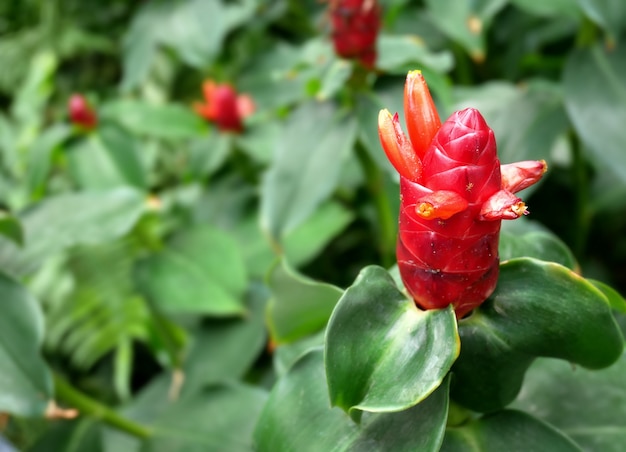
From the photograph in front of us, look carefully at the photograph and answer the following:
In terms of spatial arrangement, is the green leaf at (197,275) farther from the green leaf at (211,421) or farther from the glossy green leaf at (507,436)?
the glossy green leaf at (507,436)

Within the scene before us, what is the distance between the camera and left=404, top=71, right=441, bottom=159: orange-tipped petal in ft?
1.32

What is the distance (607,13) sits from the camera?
85 cm

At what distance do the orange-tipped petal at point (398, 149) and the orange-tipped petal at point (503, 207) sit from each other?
0.15 ft

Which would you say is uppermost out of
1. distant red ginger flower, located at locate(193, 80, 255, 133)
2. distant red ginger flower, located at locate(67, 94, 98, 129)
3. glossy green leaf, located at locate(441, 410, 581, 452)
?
distant red ginger flower, located at locate(67, 94, 98, 129)

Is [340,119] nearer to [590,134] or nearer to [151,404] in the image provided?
[590,134]

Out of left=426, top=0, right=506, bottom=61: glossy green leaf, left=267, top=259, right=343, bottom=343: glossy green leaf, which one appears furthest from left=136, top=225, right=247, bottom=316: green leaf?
left=426, top=0, right=506, bottom=61: glossy green leaf

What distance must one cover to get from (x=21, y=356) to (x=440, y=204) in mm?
519

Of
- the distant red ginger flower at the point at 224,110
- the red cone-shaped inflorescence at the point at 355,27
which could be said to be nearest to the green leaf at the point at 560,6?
the red cone-shaped inflorescence at the point at 355,27

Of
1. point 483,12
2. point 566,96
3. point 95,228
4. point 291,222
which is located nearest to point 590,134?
point 566,96

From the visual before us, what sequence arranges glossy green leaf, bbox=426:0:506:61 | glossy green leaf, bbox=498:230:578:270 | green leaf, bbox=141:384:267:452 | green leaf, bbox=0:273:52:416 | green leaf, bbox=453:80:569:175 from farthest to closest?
glossy green leaf, bbox=426:0:506:61 < green leaf, bbox=453:80:569:175 < green leaf, bbox=141:384:267:452 < green leaf, bbox=0:273:52:416 < glossy green leaf, bbox=498:230:578:270

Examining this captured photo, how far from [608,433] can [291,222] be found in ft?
1.58

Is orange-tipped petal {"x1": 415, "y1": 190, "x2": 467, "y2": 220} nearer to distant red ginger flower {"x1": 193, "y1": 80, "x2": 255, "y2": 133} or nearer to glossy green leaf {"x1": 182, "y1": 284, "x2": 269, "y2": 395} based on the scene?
glossy green leaf {"x1": 182, "y1": 284, "x2": 269, "y2": 395}

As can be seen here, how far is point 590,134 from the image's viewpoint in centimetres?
86

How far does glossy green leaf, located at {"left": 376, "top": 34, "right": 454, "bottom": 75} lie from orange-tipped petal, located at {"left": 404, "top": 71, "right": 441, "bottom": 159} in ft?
1.62
